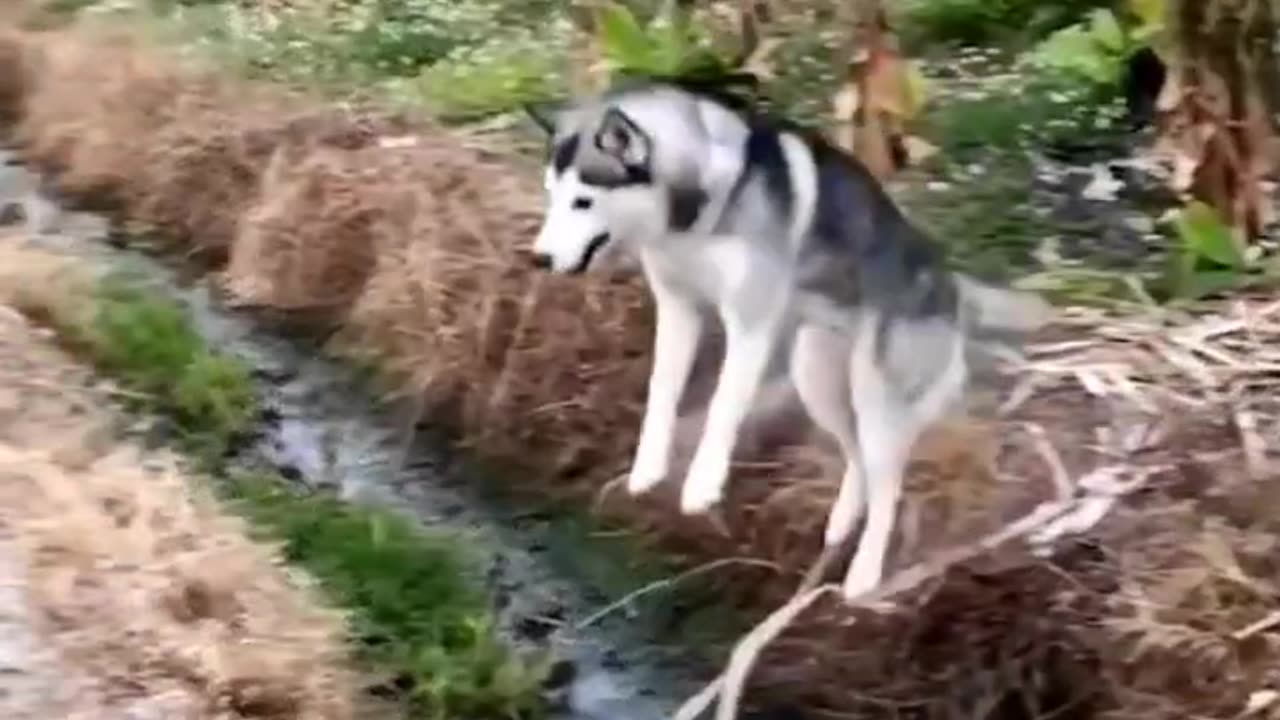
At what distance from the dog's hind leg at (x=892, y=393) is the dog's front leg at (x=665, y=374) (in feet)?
0.41

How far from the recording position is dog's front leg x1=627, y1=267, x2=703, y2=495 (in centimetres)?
132

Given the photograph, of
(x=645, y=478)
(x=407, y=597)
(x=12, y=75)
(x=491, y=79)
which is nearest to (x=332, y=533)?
(x=407, y=597)

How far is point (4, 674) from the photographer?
1241 millimetres

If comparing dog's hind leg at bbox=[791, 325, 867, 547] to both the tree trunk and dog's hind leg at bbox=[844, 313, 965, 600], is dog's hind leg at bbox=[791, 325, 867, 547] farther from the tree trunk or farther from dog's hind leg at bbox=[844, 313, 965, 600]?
the tree trunk

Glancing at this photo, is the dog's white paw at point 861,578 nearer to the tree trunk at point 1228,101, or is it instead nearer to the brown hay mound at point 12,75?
the tree trunk at point 1228,101

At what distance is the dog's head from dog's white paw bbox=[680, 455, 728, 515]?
0.53 ft

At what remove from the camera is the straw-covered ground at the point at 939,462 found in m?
1.19

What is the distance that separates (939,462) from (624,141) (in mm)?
283

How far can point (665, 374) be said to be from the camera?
52.9 inches

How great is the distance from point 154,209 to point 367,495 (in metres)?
0.51

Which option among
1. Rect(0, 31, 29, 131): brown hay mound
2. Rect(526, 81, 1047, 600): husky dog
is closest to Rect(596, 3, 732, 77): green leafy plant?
Rect(526, 81, 1047, 600): husky dog

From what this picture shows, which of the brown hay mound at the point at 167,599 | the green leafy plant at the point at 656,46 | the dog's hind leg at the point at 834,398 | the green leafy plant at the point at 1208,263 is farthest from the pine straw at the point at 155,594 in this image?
the green leafy plant at the point at 1208,263

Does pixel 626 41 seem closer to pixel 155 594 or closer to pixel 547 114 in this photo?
pixel 547 114

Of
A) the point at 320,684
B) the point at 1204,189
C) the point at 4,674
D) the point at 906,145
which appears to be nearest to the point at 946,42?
the point at 906,145
